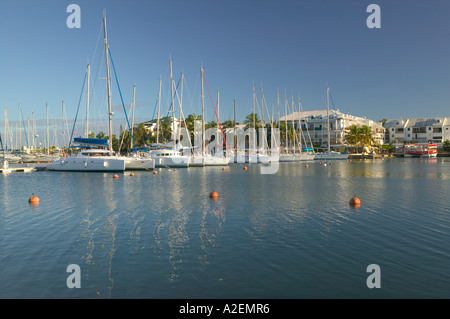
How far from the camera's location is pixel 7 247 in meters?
13.2

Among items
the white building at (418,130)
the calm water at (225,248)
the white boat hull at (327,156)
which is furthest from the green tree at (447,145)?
the calm water at (225,248)

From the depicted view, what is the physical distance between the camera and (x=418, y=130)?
136125 millimetres

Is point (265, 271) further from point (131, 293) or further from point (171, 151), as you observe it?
point (171, 151)

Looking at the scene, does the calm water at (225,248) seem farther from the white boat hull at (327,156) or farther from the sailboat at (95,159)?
the white boat hull at (327,156)

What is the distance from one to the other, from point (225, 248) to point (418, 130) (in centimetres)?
14432

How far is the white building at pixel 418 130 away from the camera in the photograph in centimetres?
12985

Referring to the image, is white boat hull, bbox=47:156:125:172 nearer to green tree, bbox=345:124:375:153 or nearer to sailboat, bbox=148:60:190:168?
sailboat, bbox=148:60:190:168

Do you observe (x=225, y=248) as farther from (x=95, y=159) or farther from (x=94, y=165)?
(x=94, y=165)

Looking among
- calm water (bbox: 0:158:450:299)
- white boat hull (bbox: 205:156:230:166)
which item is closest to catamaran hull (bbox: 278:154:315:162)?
white boat hull (bbox: 205:156:230:166)

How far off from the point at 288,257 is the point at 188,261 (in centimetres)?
331

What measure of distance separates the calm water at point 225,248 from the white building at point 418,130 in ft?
411

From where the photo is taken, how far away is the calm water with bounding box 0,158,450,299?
9430mm

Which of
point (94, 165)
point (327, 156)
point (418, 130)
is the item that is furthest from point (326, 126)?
point (94, 165)

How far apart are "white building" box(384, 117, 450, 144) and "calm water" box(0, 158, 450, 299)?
125 meters
